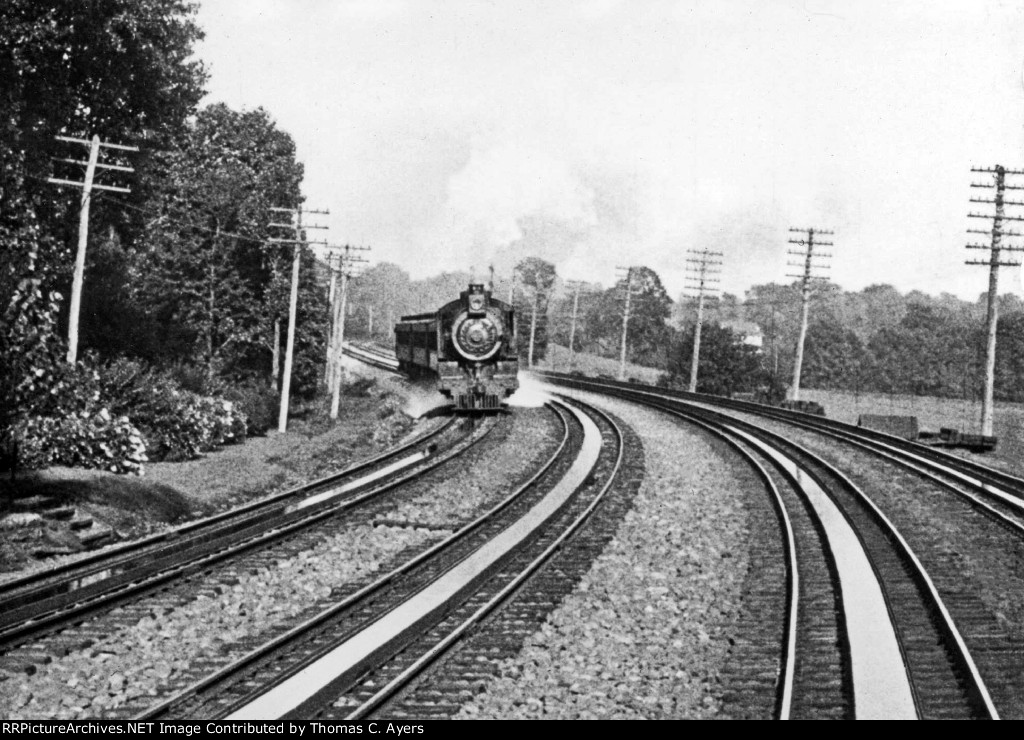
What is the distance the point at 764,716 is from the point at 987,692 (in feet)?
6.65

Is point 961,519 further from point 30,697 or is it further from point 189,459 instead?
point 189,459

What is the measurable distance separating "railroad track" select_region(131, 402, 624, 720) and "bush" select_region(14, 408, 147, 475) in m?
8.29

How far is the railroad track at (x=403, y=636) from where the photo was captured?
25.9ft

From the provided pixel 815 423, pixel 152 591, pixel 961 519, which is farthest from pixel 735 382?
pixel 152 591

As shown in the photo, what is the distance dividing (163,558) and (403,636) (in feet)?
13.5

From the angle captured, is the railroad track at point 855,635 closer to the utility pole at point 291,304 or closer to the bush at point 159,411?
the bush at point 159,411

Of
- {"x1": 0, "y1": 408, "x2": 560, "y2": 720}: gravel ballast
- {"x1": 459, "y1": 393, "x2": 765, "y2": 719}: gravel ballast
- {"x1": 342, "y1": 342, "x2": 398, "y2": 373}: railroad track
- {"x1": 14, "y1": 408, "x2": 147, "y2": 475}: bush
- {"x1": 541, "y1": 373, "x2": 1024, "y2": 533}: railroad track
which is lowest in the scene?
{"x1": 0, "y1": 408, "x2": 560, "y2": 720}: gravel ballast

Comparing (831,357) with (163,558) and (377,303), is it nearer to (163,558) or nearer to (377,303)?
(163,558)

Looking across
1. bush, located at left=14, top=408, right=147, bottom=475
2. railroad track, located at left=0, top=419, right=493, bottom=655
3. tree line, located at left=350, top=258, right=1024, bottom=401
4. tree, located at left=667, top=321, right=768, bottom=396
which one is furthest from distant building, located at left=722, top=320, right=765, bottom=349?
railroad track, located at left=0, top=419, right=493, bottom=655

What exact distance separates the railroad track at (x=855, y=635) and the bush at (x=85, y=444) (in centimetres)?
1263

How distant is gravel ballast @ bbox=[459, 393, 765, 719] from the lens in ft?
26.6

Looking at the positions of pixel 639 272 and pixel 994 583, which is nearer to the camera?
pixel 994 583

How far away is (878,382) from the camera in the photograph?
78875 millimetres

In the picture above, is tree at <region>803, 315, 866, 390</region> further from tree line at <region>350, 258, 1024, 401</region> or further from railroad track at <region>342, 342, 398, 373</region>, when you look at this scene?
railroad track at <region>342, 342, 398, 373</region>
